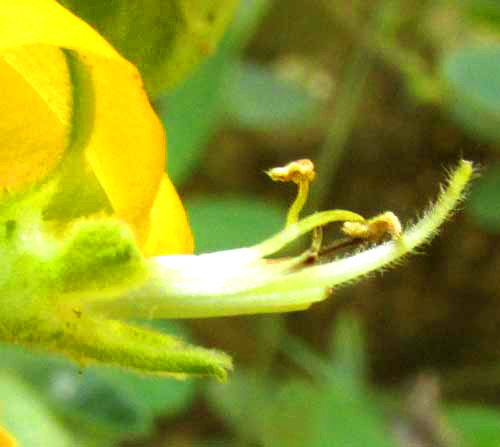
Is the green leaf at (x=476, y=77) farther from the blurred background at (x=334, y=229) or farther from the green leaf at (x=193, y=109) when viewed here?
the green leaf at (x=193, y=109)

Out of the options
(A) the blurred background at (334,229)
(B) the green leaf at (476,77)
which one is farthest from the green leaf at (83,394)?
(B) the green leaf at (476,77)

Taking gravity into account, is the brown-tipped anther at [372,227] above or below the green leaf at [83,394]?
below

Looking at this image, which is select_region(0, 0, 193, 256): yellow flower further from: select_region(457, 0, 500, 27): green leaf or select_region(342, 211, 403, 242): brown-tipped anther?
select_region(457, 0, 500, 27): green leaf

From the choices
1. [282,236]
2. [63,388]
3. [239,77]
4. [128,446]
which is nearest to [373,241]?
[282,236]

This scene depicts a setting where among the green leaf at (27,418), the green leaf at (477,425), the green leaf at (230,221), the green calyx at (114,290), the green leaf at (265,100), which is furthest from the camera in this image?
the green leaf at (265,100)

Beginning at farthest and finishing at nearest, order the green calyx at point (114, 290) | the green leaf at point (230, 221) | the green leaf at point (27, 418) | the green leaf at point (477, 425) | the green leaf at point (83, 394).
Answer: the green leaf at point (477, 425) → the green leaf at point (230, 221) → the green leaf at point (83, 394) → the green leaf at point (27, 418) → the green calyx at point (114, 290)

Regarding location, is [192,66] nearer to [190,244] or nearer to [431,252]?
[190,244]

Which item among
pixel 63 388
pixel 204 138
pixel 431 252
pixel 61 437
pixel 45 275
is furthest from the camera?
pixel 431 252
